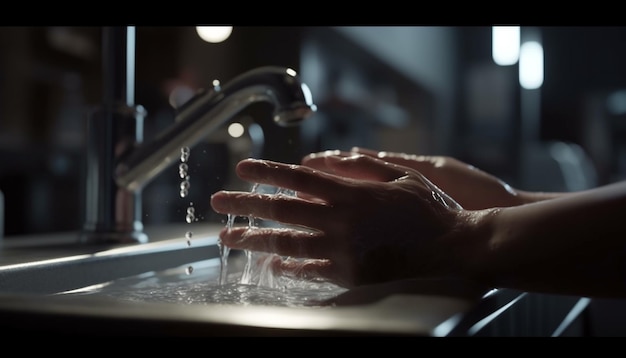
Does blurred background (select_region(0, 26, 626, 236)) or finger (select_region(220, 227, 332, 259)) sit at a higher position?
blurred background (select_region(0, 26, 626, 236))

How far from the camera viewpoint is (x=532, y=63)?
13.5ft

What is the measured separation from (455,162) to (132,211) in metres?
0.40

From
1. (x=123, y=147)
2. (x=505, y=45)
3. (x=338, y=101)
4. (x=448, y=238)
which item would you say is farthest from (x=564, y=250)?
(x=505, y=45)

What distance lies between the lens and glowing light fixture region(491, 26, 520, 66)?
353 centimetres

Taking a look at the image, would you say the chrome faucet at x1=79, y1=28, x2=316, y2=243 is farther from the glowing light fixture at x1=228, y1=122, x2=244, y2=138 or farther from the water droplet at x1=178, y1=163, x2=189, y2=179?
the glowing light fixture at x1=228, y1=122, x2=244, y2=138

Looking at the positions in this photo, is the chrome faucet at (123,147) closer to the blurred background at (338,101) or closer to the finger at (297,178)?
the blurred background at (338,101)

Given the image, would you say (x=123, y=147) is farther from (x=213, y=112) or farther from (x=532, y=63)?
(x=532, y=63)

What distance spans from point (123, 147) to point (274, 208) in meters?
0.31

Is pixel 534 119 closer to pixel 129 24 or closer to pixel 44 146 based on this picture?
pixel 44 146

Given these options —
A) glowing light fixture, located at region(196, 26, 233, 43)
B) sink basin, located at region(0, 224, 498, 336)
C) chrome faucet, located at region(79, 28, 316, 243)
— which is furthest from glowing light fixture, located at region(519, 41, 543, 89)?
sink basin, located at region(0, 224, 498, 336)

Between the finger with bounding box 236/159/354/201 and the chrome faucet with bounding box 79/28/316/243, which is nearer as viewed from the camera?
the finger with bounding box 236/159/354/201

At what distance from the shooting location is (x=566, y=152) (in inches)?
114

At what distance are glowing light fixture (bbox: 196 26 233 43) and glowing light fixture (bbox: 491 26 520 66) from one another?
79.7 inches

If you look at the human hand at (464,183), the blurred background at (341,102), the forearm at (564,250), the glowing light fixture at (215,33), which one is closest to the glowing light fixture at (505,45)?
the blurred background at (341,102)
